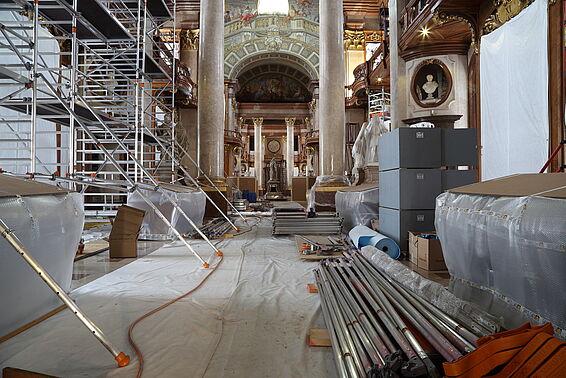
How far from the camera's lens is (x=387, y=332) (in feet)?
6.65

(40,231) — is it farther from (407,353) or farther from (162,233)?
(162,233)

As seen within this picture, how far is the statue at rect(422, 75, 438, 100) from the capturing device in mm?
9289

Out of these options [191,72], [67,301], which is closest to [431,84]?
[67,301]

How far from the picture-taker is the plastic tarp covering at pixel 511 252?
159 centimetres

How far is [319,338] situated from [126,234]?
3.33 metres

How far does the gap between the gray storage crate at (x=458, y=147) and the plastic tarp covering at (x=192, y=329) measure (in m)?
2.29

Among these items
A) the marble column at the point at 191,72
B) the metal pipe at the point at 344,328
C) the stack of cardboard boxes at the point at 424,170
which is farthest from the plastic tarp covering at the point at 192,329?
the marble column at the point at 191,72

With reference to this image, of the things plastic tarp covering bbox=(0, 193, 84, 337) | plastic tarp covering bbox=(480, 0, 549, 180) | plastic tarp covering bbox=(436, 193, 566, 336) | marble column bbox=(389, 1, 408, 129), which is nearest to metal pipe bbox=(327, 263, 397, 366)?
plastic tarp covering bbox=(436, 193, 566, 336)

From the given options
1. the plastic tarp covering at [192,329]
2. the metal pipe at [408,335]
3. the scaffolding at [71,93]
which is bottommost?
the plastic tarp covering at [192,329]

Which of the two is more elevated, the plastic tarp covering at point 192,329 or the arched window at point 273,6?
the arched window at point 273,6

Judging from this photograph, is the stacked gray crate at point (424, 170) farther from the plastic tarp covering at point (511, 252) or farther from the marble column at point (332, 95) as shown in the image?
the marble column at point (332, 95)

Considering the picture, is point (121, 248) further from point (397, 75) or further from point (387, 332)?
point (397, 75)

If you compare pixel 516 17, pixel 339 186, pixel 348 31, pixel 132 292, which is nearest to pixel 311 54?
pixel 348 31

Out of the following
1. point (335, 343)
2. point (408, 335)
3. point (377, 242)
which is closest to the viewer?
point (408, 335)
